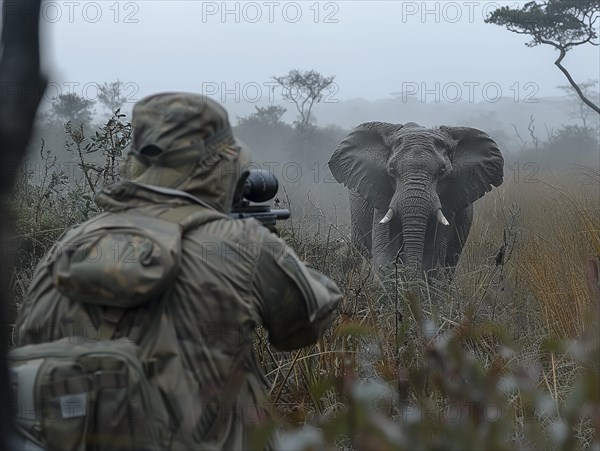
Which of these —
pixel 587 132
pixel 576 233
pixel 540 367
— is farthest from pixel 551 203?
pixel 587 132

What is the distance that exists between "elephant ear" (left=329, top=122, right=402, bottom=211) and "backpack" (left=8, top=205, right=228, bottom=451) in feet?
18.4

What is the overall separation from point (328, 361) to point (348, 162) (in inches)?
168

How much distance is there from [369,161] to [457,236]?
97 centimetres

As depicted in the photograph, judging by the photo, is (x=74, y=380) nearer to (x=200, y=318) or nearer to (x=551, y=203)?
(x=200, y=318)

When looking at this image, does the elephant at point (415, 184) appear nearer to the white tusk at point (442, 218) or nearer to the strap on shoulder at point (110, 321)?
the white tusk at point (442, 218)

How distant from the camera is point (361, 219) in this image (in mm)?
8008

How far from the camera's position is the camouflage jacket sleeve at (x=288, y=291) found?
1910mm

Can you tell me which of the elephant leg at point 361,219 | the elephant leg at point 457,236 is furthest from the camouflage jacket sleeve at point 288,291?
the elephant leg at point 361,219

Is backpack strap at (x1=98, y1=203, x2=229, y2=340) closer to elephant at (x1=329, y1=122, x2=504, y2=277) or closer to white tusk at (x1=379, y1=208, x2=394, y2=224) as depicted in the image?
elephant at (x1=329, y1=122, x2=504, y2=277)

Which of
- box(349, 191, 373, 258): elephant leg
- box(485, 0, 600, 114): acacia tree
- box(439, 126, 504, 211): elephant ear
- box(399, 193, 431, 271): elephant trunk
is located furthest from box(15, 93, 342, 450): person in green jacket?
box(485, 0, 600, 114): acacia tree

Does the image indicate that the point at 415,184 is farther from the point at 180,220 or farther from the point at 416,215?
the point at 180,220

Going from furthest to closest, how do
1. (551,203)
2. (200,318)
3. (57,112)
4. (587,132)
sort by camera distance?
1. (587,132)
2. (57,112)
3. (551,203)
4. (200,318)

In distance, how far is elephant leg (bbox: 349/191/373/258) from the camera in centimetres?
786

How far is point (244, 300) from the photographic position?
1886mm
